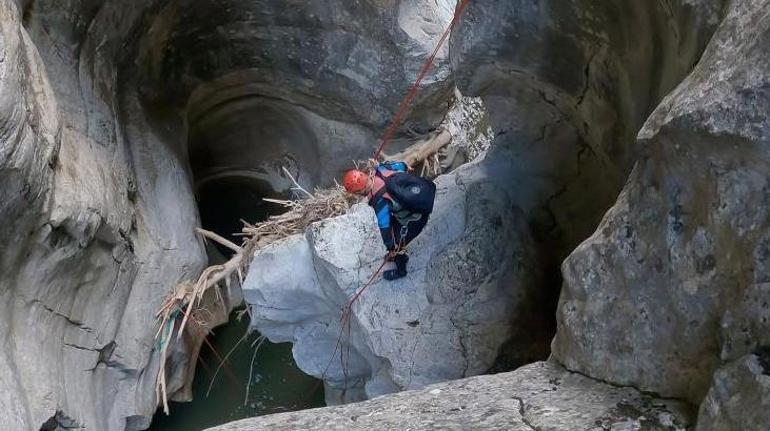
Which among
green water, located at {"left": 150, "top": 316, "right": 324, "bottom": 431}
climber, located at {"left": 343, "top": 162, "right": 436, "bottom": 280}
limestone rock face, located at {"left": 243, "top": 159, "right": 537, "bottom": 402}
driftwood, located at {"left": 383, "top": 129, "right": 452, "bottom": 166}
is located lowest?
green water, located at {"left": 150, "top": 316, "right": 324, "bottom": 431}

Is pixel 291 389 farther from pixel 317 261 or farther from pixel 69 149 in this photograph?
pixel 69 149

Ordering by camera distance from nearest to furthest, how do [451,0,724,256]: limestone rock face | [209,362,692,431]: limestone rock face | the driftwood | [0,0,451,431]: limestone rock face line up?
[209,362,692,431]: limestone rock face, [451,0,724,256]: limestone rock face, [0,0,451,431]: limestone rock face, the driftwood

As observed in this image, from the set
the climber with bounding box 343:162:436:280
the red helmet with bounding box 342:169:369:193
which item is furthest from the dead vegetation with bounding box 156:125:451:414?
the red helmet with bounding box 342:169:369:193

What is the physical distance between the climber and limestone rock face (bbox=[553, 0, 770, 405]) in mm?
1579

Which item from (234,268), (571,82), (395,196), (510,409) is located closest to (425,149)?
(234,268)

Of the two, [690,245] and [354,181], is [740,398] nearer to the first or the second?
[690,245]

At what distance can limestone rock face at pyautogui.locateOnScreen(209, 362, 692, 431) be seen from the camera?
1.70 meters

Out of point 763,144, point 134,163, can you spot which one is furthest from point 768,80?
point 134,163

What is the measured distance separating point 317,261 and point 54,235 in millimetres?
1490

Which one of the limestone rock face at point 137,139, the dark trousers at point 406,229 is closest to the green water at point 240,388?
the limestone rock face at point 137,139

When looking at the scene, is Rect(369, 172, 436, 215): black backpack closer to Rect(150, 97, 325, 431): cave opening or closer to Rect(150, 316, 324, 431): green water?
Rect(150, 97, 325, 431): cave opening

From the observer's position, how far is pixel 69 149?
165 inches

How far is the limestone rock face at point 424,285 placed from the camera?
147 inches

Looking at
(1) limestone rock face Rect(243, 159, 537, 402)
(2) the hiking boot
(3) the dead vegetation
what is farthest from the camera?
(3) the dead vegetation
